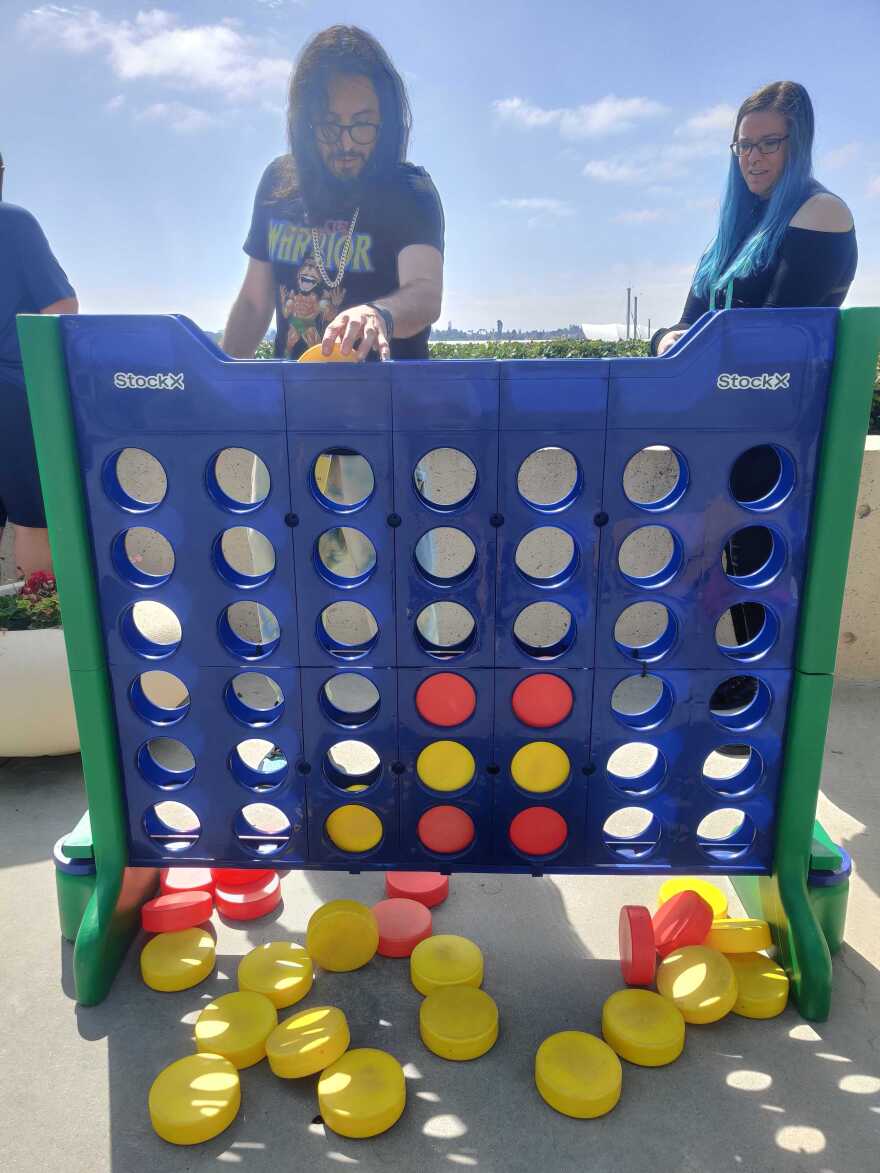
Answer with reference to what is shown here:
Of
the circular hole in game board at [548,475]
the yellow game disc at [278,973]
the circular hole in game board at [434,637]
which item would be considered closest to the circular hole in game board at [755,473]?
the circular hole in game board at [434,637]

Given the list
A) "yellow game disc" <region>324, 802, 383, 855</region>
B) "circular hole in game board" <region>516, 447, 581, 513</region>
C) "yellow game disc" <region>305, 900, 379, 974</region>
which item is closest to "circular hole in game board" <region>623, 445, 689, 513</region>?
"circular hole in game board" <region>516, 447, 581, 513</region>

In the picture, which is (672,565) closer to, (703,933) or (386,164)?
(703,933)

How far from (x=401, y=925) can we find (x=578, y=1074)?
0.60 meters

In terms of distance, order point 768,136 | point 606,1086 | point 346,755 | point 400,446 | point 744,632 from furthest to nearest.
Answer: point 346,755 → point 744,632 → point 768,136 → point 400,446 → point 606,1086

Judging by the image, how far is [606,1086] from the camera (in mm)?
1567

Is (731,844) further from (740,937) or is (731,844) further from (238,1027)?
(238,1027)

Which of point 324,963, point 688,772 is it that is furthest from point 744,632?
point 324,963

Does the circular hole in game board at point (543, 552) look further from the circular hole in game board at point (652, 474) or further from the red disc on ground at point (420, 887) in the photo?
the red disc on ground at point (420, 887)

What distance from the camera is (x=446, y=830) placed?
1.93 metres

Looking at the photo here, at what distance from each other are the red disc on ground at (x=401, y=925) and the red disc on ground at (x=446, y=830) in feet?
0.83

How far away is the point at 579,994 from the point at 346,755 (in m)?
1.39

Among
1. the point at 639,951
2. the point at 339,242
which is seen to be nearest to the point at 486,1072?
the point at 639,951

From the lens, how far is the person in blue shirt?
9.95 feet

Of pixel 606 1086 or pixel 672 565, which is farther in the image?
pixel 672 565
